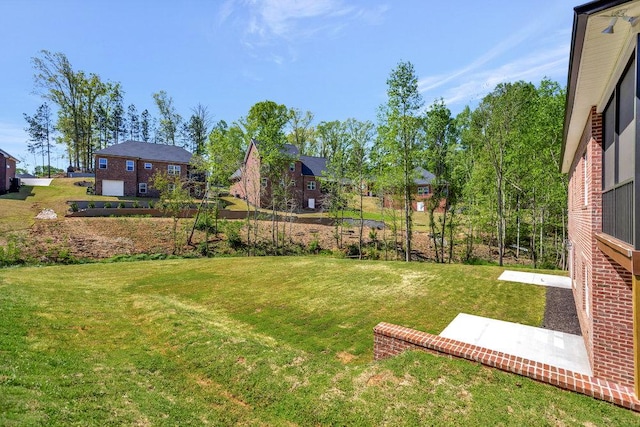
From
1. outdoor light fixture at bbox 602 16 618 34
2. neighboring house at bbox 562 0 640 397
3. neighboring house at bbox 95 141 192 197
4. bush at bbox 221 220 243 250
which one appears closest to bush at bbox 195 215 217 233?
bush at bbox 221 220 243 250

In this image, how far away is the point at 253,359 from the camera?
6.23 meters

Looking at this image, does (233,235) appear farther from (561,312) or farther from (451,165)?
(561,312)

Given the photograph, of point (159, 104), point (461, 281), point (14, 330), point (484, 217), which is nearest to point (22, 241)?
point (14, 330)

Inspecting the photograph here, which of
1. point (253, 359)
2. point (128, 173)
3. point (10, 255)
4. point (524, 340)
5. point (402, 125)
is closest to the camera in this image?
point (253, 359)

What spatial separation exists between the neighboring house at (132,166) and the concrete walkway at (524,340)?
1283 inches

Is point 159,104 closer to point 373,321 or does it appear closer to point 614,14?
point 373,321

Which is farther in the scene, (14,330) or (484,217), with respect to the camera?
(484,217)

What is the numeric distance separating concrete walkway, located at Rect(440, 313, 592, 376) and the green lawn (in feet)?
2.10

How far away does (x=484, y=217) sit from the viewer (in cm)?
2033

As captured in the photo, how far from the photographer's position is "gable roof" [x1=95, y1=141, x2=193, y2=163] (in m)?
35.6

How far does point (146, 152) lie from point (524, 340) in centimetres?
4139

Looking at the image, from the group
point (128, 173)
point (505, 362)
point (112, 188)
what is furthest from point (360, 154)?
point (112, 188)

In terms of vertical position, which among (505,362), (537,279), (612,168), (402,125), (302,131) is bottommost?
(537,279)

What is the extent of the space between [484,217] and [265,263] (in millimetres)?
14494
